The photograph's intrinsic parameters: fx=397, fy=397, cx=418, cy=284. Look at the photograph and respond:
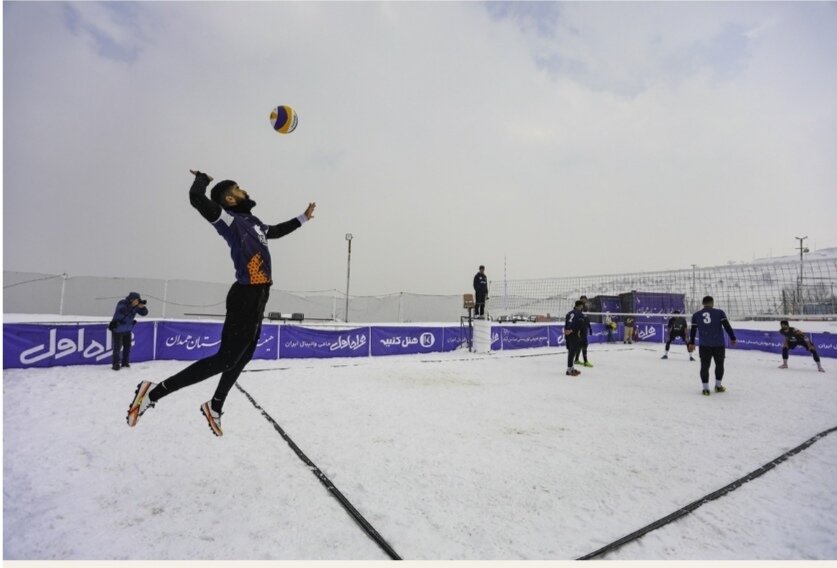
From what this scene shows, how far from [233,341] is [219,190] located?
128 centimetres

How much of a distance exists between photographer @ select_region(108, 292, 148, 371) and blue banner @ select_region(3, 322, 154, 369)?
444 millimetres

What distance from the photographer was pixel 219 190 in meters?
3.33

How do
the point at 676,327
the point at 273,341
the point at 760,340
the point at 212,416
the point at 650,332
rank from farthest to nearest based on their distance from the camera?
the point at 650,332, the point at 760,340, the point at 676,327, the point at 273,341, the point at 212,416

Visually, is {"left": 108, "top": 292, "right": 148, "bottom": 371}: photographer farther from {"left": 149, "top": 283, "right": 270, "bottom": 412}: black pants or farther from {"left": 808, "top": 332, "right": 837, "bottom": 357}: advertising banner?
{"left": 808, "top": 332, "right": 837, "bottom": 357}: advertising banner

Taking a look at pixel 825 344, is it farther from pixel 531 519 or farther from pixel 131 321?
pixel 131 321

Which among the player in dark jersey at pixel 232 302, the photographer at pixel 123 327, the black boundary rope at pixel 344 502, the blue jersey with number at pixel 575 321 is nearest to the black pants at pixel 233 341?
the player in dark jersey at pixel 232 302

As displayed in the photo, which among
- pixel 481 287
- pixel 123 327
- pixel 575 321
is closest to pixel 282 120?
pixel 123 327

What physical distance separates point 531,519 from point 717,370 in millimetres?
7079

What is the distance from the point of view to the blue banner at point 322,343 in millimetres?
11641

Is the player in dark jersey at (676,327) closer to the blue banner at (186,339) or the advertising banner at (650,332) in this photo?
the advertising banner at (650,332)

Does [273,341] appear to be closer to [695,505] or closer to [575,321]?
[575,321]

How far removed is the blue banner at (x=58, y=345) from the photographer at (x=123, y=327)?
444 mm

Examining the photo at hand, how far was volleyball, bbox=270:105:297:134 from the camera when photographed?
14.3 ft

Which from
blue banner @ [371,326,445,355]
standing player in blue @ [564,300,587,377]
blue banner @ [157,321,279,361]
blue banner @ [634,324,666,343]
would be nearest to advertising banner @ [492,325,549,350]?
blue banner @ [371,326,445,355]
